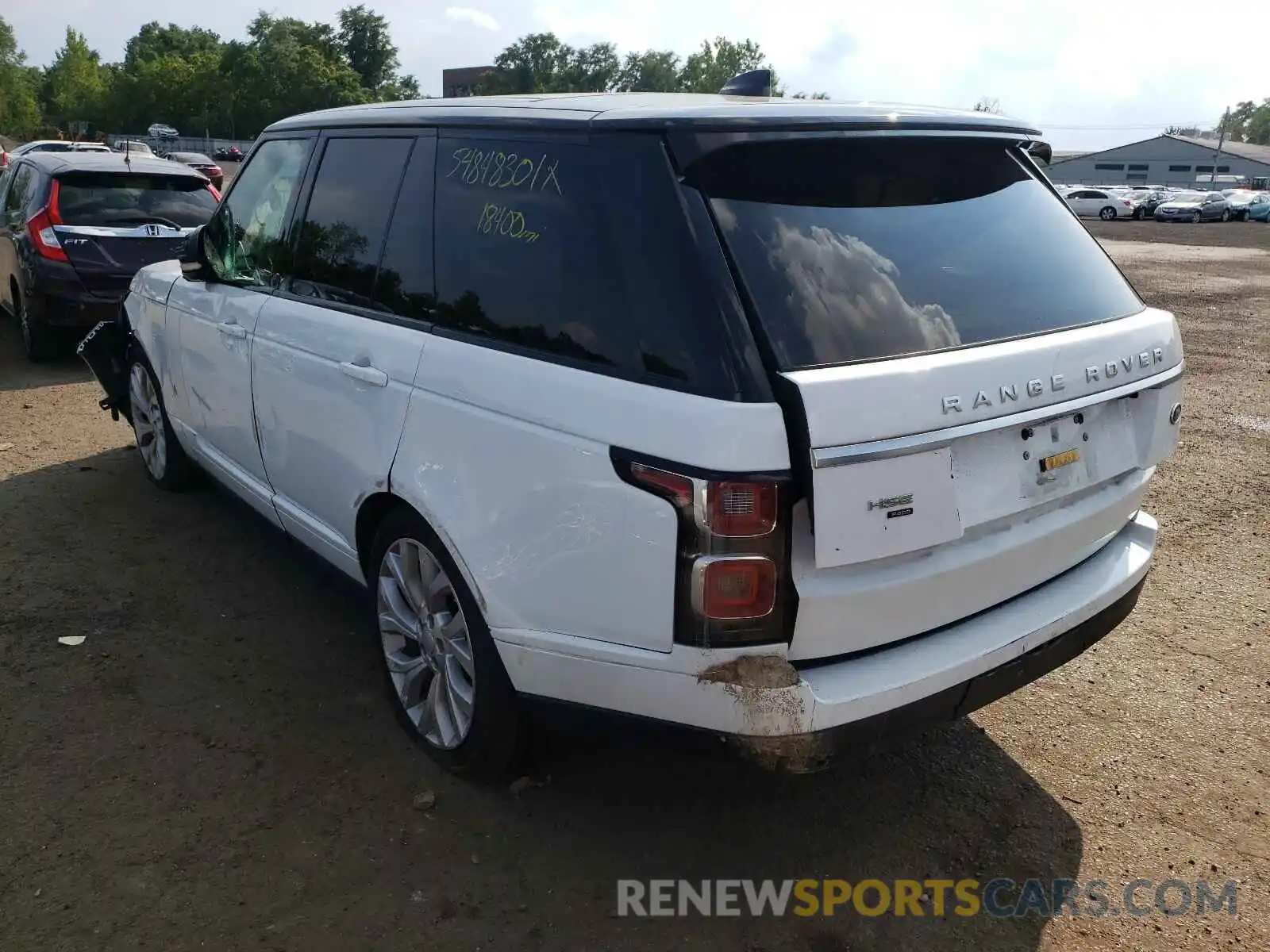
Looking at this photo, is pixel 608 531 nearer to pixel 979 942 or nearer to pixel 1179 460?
pixel 979 942

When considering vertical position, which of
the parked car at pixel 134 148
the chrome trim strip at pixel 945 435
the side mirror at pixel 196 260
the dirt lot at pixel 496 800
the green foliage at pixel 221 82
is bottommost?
the dirt lot at pixel 496 800

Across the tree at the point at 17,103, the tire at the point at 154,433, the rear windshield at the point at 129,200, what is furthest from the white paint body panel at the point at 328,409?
the tree at the point at 17,103

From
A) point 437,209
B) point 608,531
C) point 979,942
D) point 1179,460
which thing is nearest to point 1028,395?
point 608,531

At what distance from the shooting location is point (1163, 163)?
91688 mm

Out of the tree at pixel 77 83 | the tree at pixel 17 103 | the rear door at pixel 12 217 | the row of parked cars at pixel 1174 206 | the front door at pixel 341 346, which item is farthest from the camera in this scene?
the tree at pixel 77 83

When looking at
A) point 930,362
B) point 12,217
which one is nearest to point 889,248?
point 930,362

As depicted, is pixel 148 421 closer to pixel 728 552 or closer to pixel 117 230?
pixel 117 230

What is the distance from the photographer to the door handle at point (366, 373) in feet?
9.88

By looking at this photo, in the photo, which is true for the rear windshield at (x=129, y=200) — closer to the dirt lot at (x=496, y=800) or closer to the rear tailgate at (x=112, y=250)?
the rear tailgate at (x=112, y=250)

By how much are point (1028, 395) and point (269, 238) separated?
2.94 m

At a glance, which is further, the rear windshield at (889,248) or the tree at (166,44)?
the tree at (166,44)

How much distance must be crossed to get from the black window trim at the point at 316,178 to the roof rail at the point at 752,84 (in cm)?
110

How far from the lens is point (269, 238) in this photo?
156 inches

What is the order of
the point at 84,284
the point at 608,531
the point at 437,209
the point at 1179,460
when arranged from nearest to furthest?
the point at 608,531
the point at 437,209
the point at 1179,460
the point at 84,284
